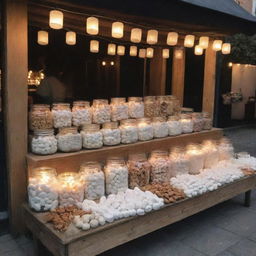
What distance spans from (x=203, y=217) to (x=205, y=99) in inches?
92.8

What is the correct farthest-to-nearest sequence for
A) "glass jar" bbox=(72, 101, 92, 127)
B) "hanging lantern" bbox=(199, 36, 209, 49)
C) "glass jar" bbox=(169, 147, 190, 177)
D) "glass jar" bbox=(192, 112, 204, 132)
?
1. "hanging lantern" bbox=(199, 36, 209, 49)
2. "glass jar" bbox=(192, 112, 204, 132)
3. "glass jar" bbox=(169, 147, 190, 177)
4. "glass jar" bbox=(72, 101, 92, 127)

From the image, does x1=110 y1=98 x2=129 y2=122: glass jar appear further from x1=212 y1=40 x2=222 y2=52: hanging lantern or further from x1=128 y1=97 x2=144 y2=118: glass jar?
x1=212 y1=40 x2=222 y2=52: hanging lantern

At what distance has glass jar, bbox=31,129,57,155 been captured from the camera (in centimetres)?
365

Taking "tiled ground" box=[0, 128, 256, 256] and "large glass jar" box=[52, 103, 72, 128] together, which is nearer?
"tiled ground" box=[0, 128, 256, 256]

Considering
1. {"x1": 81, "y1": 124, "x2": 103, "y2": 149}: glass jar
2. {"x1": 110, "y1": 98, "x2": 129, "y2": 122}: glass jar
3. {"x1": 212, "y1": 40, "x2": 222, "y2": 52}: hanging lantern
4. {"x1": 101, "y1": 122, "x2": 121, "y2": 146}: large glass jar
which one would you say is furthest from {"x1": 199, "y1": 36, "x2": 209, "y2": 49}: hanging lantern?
{"x1": 81, "y1": 124, "x2": 103, "y2": 149}: glass jar

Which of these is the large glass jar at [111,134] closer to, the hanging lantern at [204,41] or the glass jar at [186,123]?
the glass jar at [186,123]

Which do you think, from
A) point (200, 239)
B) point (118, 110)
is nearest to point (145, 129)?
point (118, 110)

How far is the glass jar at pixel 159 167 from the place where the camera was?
13.6 feet

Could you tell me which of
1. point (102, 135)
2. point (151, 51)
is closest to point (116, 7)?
point (102, 135)

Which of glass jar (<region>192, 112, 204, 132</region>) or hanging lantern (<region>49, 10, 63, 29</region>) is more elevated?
hanging lantern (<region>49, 10, 63, 29</region>)

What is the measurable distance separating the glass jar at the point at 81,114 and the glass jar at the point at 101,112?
68 mm

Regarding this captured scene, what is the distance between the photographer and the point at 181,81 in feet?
21.5

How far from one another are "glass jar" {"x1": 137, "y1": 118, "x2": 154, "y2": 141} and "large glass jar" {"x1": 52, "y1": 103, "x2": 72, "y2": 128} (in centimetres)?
99

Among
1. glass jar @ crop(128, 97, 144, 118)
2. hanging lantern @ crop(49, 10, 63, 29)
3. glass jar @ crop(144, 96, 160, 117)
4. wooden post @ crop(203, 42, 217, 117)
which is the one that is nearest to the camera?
hanging lantern @ crop(49, 10, 63, 29)
